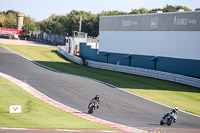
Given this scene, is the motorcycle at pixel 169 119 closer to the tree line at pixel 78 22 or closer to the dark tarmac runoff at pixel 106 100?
the dark tarmac runoff at pixel 106 100

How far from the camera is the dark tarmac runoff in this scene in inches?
876

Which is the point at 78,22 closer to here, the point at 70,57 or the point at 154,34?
the point at 70,57

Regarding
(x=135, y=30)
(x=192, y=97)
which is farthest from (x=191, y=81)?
(x=135, y=30)

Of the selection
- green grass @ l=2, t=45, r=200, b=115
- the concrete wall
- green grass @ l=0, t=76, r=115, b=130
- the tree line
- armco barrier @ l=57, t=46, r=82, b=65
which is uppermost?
the tree line

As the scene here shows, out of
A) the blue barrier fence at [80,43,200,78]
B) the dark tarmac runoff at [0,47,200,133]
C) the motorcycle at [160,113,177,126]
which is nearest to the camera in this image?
the motorcycle at [160,113,177,126]

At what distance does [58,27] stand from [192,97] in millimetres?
116883

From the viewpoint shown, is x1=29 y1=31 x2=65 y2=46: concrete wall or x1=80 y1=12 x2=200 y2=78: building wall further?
x1=29 y1=31 x2=65 y2=46: concrete wall

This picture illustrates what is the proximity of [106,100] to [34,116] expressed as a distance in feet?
31.2

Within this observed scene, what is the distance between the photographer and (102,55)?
59.6m

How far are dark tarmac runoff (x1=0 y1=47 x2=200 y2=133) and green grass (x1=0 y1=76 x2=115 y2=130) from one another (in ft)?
7.37

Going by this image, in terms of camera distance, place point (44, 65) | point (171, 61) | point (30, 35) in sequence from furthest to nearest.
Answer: point (30, 35) < point (44, 65) < point (171, 61)

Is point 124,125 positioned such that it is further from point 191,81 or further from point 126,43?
point 126,43

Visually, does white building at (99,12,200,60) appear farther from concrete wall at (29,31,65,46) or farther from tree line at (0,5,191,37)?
tree line at (0,5,191,37)

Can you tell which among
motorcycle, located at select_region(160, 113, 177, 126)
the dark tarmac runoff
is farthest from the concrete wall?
motorcycle, located at select_region(160, 113, 177, 126)
